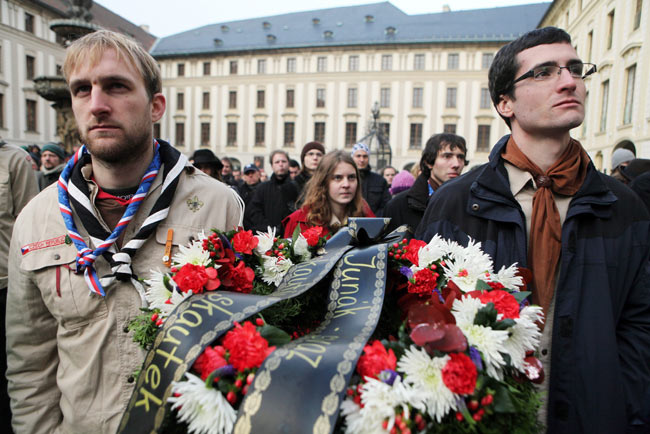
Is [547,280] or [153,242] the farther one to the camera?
[153,242]

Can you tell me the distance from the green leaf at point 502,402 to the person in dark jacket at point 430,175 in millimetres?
2666

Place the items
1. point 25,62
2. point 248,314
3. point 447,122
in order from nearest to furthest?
point 248,314 < point 25,62 < point 447,122

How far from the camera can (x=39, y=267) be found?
69.6 inches

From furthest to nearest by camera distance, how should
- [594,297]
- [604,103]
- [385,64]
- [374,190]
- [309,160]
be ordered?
1. [385,64]
2. [604,103]
3. [374,190]
4. [309,160]
5. [594,297]

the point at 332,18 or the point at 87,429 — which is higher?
the point at 332,18

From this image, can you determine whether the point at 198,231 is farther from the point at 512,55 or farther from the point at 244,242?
the point at 512,55

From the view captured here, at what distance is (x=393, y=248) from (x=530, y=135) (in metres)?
0.85

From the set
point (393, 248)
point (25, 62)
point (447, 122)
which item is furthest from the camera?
point (447, 122)

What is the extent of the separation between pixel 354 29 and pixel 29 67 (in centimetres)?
2786

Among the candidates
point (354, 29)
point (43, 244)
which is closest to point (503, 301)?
point (43, 244)

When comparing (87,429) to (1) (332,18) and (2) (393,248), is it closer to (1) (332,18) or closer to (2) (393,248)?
(2) (393,248)

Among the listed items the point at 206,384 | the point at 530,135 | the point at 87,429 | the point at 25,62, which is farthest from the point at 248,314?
the point at 25,62

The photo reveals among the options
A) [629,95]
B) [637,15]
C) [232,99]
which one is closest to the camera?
[637,15]

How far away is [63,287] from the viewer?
177 cm
